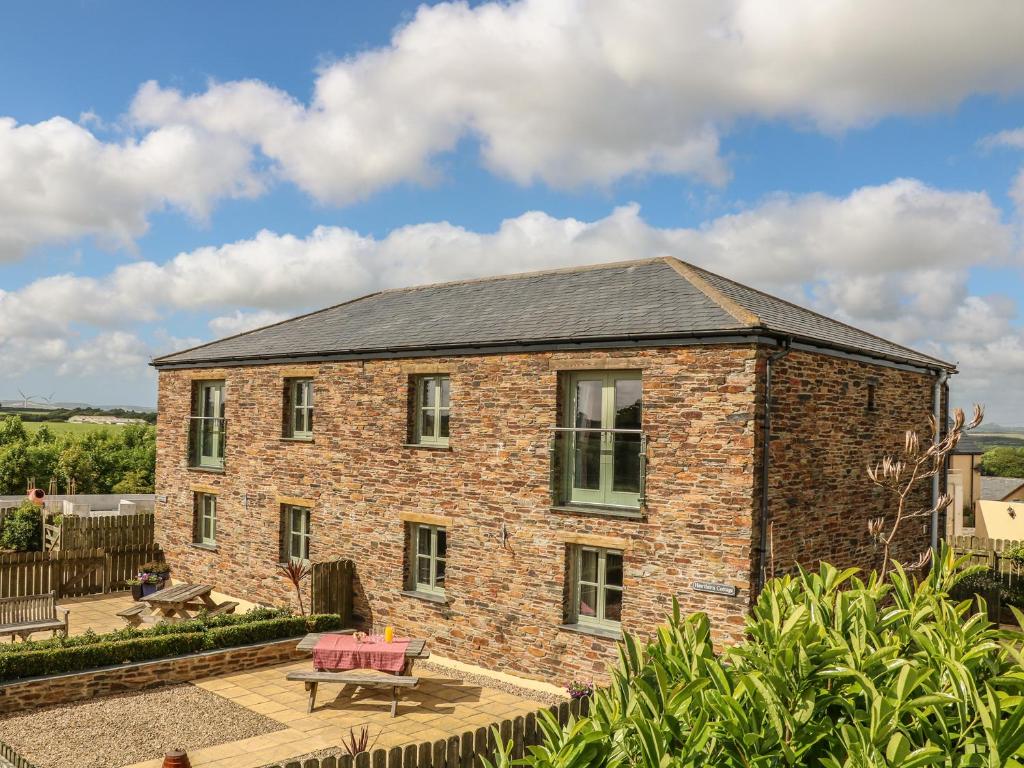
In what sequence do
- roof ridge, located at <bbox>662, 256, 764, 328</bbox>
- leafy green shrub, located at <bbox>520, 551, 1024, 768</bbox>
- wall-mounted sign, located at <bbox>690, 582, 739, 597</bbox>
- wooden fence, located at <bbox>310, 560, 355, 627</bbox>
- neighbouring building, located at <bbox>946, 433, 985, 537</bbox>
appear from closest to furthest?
leafy green shrub, located at <bbox>520, 551, 1024, 768</bbox> < wall-mounted sign, located at <bbox>690, 582, 739, 597</bbox> < roof ridge, located at <bbox>662, 256, 764, 328</bbox> < wooden fence, located at <bbox>310, 560, 355, 627</bbox> < neighbouring building, located at <bbox>946, 433, 985, 537</bbox>

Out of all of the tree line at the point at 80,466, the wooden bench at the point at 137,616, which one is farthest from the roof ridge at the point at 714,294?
the tree line at the point at 80,466

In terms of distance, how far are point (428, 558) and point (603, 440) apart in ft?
14.3

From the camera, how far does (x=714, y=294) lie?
41.4ft

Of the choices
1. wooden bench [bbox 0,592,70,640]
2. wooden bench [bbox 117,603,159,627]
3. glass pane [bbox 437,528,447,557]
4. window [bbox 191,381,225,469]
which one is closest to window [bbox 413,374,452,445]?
glass pane [bbox 437,528,447,557]

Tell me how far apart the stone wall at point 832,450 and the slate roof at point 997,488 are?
28511 mm

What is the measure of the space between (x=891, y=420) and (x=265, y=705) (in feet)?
38.1

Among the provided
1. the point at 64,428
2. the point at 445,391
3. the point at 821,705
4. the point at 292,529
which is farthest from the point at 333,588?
the point at 64,428

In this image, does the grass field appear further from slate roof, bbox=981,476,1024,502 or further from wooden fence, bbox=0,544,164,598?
slate roof, bbox=981,476,1024,502

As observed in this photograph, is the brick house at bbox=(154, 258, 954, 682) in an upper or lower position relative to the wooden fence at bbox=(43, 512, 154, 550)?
upper

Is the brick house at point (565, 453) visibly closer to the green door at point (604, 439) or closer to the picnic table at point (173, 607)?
the green door at point (604, 439)

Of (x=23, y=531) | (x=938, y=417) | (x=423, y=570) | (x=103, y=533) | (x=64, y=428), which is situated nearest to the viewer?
(x=423, y=570)

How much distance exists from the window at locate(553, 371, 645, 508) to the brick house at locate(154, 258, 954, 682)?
0.11 ft

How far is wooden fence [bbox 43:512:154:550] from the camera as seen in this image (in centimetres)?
2111

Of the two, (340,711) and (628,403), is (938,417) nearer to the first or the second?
(628,403)
